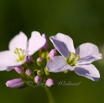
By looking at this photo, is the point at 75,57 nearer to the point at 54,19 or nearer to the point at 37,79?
the point at 37,79

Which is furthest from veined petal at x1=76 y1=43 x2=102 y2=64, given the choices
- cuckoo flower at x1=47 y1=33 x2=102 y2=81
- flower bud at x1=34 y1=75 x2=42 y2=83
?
flower bud at x1=34 y1=75 x2=42 y2=83

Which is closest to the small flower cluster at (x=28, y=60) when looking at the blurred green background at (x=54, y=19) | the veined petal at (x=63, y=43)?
the veined petal at (x=63, y=43)

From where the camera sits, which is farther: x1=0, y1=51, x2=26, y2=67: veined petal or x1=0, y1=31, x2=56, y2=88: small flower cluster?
x1=0, y1=51, x2=26, y2=67: veined petal

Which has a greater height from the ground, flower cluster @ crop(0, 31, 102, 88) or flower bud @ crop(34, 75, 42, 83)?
flower cluster @ crop(0, 31, 102, 88)

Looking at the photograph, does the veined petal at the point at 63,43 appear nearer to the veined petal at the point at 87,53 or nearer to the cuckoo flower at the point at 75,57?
the cuckoo flower at the point at 75,57

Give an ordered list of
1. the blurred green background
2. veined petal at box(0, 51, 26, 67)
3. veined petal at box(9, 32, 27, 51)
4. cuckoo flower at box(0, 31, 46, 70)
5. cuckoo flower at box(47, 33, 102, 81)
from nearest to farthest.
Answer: cuckoo flower at box(47, 33, 102, 81) < cuckoo flower at box(0, 31, 46, 70) < veined petal at box(0, 51, 26, 67) < veined petal at box(9, 32, 27, 51) < the blurred green background

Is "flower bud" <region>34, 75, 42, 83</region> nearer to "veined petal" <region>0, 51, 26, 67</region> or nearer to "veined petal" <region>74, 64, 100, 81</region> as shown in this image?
"veined petal" <region>0, 51, 26, 67</region>

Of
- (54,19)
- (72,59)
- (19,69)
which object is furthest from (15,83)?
(54,19)

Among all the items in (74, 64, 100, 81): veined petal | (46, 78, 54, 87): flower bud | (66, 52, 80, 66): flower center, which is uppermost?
(66, 52, 80, 66): flower center
